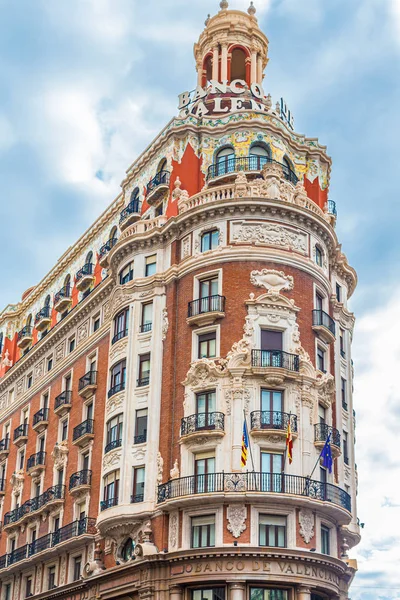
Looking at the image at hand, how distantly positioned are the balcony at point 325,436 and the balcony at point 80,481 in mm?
15450

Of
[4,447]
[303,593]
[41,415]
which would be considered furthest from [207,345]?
[4,447]

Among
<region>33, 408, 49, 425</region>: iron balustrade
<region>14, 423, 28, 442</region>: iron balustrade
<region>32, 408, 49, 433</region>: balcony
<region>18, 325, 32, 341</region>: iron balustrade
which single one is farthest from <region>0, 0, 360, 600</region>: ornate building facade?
<region>18, 325, 32, 341</region>: iron balustrade

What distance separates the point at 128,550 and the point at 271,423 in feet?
35.5

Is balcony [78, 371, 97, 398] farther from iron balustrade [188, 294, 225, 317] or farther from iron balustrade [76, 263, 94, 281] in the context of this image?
iron balustrade [188, 294, 225, 317]

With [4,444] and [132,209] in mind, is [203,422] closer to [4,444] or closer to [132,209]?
[132,209]

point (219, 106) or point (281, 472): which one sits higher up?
point (219, 106)

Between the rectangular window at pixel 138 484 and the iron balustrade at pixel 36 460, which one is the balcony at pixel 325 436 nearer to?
the rectangular window at pixel 138 484

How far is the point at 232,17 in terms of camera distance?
6738 cm

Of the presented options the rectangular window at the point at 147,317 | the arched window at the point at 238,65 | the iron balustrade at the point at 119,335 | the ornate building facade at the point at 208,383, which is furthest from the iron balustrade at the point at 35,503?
the arched window at the point at 238,65

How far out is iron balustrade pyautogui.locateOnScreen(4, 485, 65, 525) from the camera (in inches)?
2387

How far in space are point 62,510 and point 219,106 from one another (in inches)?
1104

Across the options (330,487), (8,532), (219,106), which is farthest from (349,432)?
(8,532)

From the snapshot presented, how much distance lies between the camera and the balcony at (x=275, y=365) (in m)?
48.6

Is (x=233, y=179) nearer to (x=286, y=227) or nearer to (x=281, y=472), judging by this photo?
(x=286, y=227)
